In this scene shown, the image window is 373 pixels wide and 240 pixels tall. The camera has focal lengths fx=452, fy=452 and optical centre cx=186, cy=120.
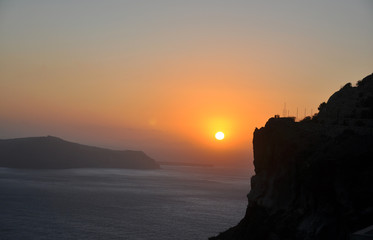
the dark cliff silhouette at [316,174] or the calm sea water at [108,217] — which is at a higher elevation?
the dark cliff silhouette at [316,174]

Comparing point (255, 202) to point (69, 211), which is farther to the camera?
point (69, 211)

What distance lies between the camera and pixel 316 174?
→ 116 feet

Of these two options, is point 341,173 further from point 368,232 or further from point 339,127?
point 368,232

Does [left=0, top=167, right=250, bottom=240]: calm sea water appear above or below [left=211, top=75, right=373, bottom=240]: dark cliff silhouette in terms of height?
below

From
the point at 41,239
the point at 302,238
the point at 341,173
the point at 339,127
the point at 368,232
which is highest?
the point at 339,127

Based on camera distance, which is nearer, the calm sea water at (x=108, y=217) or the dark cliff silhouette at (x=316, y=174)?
the dark cliff silhouette at (x=316, y=174)

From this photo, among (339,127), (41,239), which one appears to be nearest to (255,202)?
(339,127)

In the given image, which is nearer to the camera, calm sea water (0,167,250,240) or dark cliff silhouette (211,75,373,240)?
dark cliff silhouette (211,75,373,240)

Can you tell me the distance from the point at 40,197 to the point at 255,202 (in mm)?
84945

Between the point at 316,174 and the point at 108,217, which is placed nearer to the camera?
the point at 316,174

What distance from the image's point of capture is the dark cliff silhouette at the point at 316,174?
32906 mm

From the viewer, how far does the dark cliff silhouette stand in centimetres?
3291

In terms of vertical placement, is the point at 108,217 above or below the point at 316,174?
below

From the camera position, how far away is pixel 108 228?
71312 mm
